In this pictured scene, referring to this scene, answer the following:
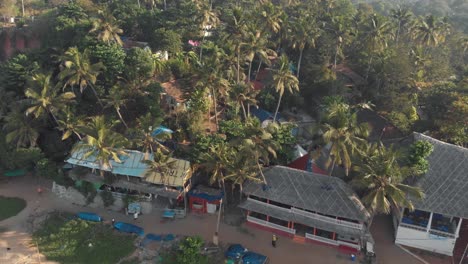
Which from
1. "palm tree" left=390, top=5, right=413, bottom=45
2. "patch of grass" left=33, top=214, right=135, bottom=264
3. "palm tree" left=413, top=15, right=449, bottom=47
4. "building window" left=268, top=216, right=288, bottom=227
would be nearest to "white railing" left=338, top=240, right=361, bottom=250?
"building window" left=268, top=216, right=288, bottom=227

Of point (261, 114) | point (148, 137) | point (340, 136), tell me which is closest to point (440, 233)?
point (340, 136)

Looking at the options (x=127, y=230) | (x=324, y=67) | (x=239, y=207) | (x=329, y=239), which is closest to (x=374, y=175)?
(x=329, y=239)

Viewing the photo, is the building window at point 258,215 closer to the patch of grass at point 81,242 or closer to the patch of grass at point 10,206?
the patch of grass at point 81,242

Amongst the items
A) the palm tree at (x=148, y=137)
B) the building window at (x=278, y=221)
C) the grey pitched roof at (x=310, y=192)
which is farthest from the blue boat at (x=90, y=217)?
the building window at (x=278, y=221)

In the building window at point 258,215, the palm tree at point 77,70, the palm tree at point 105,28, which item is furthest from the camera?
the palm tree at point 105,28

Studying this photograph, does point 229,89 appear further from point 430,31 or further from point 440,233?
point 430,31
